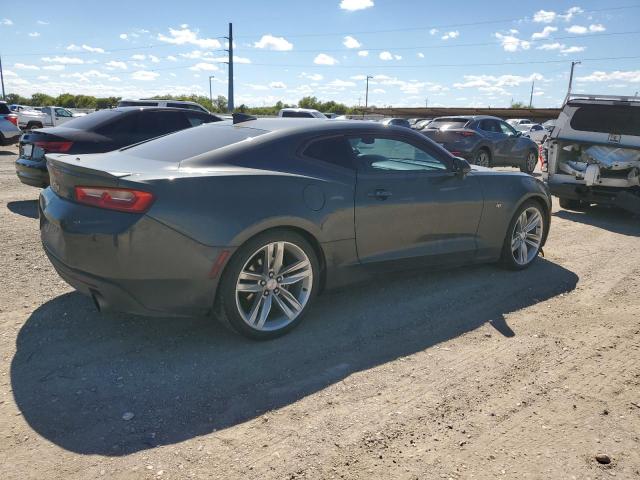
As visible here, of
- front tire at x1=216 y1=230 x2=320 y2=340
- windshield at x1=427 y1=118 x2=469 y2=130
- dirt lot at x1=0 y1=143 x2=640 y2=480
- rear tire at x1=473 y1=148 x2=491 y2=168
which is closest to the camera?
dirt lot at x1=0 y1=143 x2=640 y2=480

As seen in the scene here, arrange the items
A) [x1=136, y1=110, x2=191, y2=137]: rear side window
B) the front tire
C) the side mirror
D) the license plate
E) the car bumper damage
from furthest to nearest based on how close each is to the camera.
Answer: [x1=136, y1=110, x2=191, y2=137]: rear side window < the car bumper damage < the license plate < the side mirror < the front tire

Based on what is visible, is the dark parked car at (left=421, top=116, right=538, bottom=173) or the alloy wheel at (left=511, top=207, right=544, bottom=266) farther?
the dark parked car at (left=421, top=116, right=538, bottom=173)

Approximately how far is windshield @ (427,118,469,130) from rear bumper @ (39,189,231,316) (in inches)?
483

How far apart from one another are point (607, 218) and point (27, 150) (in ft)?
30.2

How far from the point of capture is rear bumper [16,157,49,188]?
7.62m

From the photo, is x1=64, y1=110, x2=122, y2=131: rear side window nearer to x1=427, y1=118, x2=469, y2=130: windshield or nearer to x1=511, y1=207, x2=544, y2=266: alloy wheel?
x1=511, y1=207, x2=544, y2=266: alloy wheel

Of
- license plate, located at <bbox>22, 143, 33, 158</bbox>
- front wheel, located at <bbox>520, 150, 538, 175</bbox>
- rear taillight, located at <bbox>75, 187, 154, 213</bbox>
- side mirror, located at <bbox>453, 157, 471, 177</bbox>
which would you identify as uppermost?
side mirror, located at <bbox>453, 157, 471, 177</bbox>

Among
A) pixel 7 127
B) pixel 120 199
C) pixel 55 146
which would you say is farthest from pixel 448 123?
pixel 7 127

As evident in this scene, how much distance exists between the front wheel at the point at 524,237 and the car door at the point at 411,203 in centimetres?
57

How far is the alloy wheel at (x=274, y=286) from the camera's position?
352 cm

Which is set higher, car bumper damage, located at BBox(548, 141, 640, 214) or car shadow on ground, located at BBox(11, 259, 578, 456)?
car bumper damage, located at BBox(548, 141, 640, 214)

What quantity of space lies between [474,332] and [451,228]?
108cm

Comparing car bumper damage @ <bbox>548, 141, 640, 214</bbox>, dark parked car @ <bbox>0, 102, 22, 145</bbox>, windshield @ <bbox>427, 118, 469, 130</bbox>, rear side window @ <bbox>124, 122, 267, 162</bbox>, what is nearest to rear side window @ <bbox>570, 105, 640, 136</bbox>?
car bumper damage @ <bbox>548, 141, 640, 214</bbox>

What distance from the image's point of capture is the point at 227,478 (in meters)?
2.32
